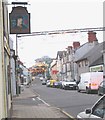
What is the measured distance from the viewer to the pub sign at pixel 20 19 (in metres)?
14.1

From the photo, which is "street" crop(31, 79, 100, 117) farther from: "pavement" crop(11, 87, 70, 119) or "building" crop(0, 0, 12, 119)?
"building" crop(0, 0, 12, 119)

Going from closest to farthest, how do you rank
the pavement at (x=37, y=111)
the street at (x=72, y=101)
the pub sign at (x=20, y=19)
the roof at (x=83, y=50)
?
1. the pub sign at (x=20, y=19)
2. the pavement at (x=37, y=111)
3. the street at (x=72, y=101)
4. the roof at (x=83, y=50)

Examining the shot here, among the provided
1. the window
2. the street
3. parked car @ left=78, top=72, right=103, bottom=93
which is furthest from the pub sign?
parked car @ left=78, top=72, right=103, bottom=93

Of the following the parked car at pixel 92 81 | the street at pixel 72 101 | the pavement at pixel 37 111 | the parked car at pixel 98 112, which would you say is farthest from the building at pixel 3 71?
the parked car at pixel 92 81

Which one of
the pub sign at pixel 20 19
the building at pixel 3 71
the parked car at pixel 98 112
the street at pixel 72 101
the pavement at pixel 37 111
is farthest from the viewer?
the street at pixel 72 101

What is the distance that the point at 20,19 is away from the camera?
47.8ft

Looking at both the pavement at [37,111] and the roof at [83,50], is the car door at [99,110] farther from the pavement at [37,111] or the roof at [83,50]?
the roof at [83,50]

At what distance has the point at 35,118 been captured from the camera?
15.1 metres

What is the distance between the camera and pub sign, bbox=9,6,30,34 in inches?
554

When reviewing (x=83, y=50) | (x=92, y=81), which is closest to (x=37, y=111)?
(x=92, y=81)

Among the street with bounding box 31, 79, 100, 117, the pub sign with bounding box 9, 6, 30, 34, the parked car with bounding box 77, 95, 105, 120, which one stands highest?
the pub sign with bounding box 9, 6, 30, 34

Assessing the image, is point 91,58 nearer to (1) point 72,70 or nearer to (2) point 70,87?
(2) point 70,87

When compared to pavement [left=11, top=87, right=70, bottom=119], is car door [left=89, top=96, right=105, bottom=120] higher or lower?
higher

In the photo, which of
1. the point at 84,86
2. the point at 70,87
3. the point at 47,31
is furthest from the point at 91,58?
the point at 47,31
